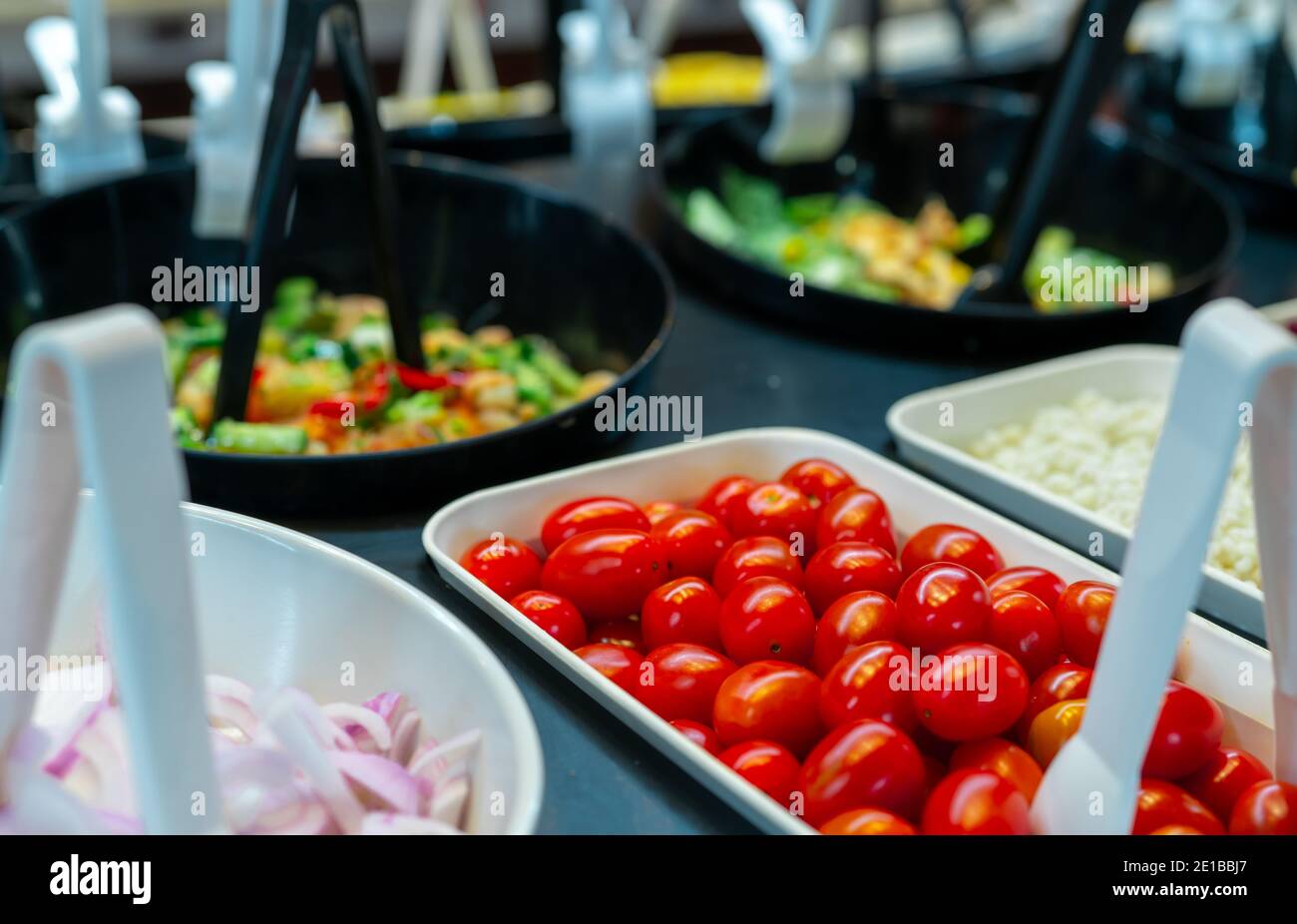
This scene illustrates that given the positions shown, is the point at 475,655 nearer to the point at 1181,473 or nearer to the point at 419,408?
the point at 1181,473

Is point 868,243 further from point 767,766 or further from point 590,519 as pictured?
point 767,766

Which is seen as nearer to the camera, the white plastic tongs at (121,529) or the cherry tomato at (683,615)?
the white plastic tongs at (121,529)

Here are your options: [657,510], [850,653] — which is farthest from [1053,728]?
[657,510]

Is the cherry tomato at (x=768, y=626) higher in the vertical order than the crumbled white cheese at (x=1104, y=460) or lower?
lower

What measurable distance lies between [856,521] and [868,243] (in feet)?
3.82

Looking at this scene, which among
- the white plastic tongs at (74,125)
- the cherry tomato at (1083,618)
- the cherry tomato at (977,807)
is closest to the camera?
the cherry tomato at (977,807)

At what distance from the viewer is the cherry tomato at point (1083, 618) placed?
105cm

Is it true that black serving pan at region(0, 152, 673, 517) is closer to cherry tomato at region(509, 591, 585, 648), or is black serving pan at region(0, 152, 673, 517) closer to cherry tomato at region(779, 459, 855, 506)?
cherry tomato at region(779, 459, 855, 506)

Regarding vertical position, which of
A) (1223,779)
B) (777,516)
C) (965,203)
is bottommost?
(1223,779)

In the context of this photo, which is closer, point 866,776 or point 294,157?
point 866,776

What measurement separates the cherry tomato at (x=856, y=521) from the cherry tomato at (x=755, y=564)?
5cm

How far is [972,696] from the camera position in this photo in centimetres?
92

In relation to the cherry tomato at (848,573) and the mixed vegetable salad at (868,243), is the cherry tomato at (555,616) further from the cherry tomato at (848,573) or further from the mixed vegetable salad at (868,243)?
the mixed vegetable salad at (868,243)

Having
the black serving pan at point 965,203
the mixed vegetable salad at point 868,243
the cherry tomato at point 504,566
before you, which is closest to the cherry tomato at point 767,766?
the cherry tomato at point 504,566
